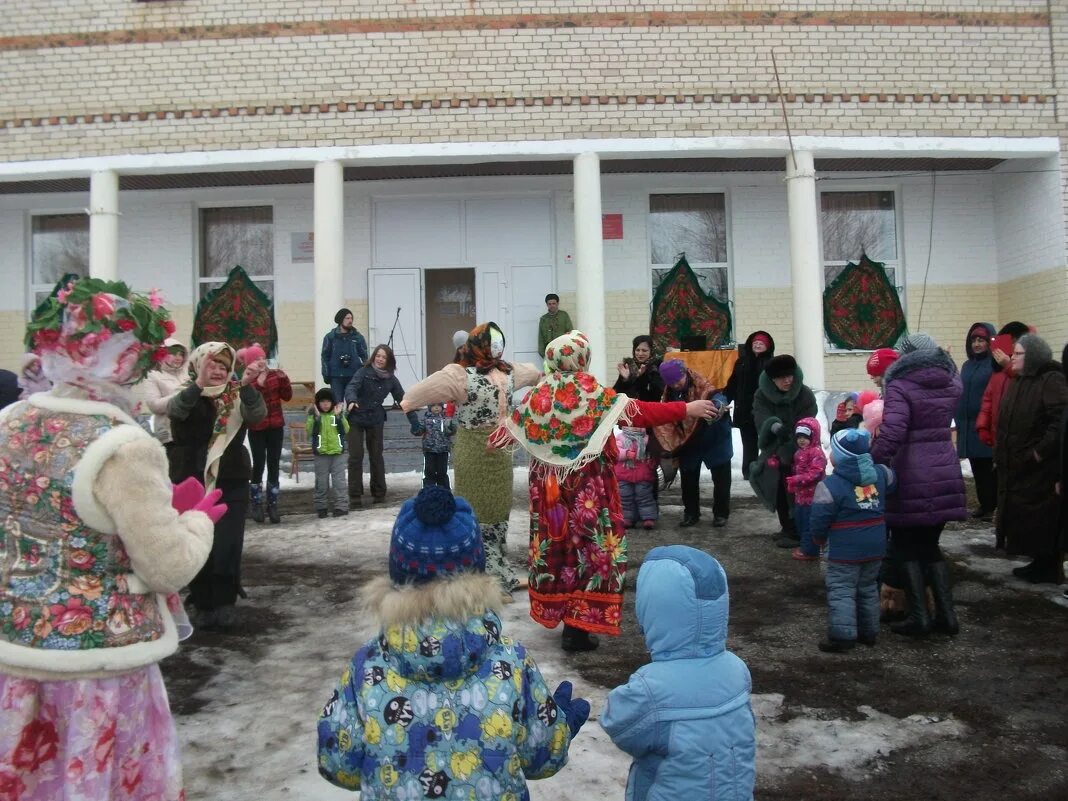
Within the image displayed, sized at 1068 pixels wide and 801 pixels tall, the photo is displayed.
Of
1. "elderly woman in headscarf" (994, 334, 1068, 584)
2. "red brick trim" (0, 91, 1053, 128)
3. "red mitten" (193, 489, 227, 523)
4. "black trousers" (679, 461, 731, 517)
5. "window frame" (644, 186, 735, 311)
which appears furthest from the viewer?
"window frame" (644, 186, 735, 311)

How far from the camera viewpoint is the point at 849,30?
12.3 meters

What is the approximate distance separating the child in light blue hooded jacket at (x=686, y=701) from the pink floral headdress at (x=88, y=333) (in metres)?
1.56

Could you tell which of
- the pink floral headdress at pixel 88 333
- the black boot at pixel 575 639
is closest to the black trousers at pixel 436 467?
the black boot at pixel 575 639

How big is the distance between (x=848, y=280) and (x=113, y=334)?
13.7m

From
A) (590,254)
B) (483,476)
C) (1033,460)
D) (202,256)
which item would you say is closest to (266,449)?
(483,476)

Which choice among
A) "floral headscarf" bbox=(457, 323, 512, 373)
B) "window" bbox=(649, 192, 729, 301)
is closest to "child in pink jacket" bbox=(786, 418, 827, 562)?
"floral headscarf" bbox=(457, 323, 512, 373)

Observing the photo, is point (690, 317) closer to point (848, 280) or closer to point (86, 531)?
point (848, 280)

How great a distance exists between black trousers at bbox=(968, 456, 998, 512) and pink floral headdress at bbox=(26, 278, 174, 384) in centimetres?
747

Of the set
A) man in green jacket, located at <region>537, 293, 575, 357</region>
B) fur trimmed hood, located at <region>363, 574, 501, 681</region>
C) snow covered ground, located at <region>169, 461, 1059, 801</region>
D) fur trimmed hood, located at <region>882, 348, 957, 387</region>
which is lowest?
snow covered ground, located at <region>169, 461, 1059, 801</region>

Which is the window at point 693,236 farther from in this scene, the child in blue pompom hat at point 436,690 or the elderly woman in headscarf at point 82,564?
the child in blue pompom hat at point 436,690

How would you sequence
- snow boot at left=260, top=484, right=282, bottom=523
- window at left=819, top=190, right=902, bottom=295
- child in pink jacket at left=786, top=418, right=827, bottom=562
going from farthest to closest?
window at left=819, top=190, right=902, bottom=295, snow boot at left=260, top=484, right=282, bottom=523, child in pink jacket at left=786, top=418, right=827, bottom=562

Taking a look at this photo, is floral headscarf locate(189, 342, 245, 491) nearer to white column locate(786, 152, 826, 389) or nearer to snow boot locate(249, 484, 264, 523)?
snow boot locate(249, 484, 264, 523)

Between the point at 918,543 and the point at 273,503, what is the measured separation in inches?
229

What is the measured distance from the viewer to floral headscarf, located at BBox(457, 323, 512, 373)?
550 cm
